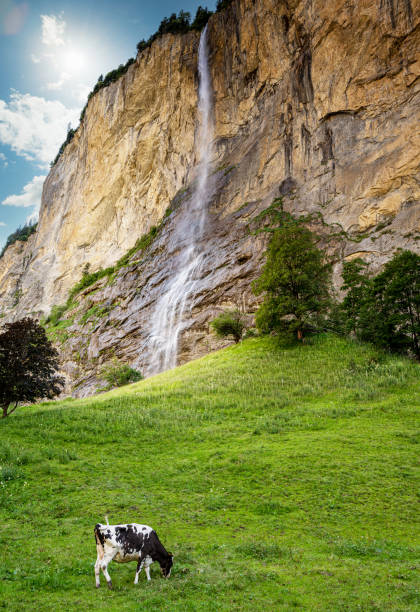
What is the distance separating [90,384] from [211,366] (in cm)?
1942

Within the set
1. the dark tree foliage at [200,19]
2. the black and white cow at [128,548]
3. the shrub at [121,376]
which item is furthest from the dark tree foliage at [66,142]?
the black and white cow at [128,548]

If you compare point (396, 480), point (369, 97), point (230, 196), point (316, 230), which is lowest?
point (396, 480)

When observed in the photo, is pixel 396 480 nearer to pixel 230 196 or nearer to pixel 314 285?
pixel 314 285

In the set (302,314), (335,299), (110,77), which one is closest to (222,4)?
(110,77)

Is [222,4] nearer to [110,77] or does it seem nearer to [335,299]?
[110,77]

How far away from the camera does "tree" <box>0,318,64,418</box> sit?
2072 centimetres

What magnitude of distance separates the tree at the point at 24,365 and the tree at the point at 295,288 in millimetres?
17232

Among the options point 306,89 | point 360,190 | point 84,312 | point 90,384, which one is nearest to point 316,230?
point 360,190

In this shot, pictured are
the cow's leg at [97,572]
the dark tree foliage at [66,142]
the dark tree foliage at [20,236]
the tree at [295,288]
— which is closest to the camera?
the cow's leg at [97,572]

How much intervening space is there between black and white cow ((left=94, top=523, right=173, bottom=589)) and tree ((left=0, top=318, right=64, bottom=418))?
51.1 ft

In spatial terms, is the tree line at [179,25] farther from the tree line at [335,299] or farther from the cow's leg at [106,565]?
the cow's leg at [106,565]

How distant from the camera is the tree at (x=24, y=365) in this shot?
20.7m

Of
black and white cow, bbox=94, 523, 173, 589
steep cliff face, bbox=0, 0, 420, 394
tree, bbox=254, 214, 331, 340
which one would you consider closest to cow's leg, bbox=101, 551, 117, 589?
black and white cow, bbox=94, 523, 173, 589

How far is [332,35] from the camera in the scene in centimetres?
4825
